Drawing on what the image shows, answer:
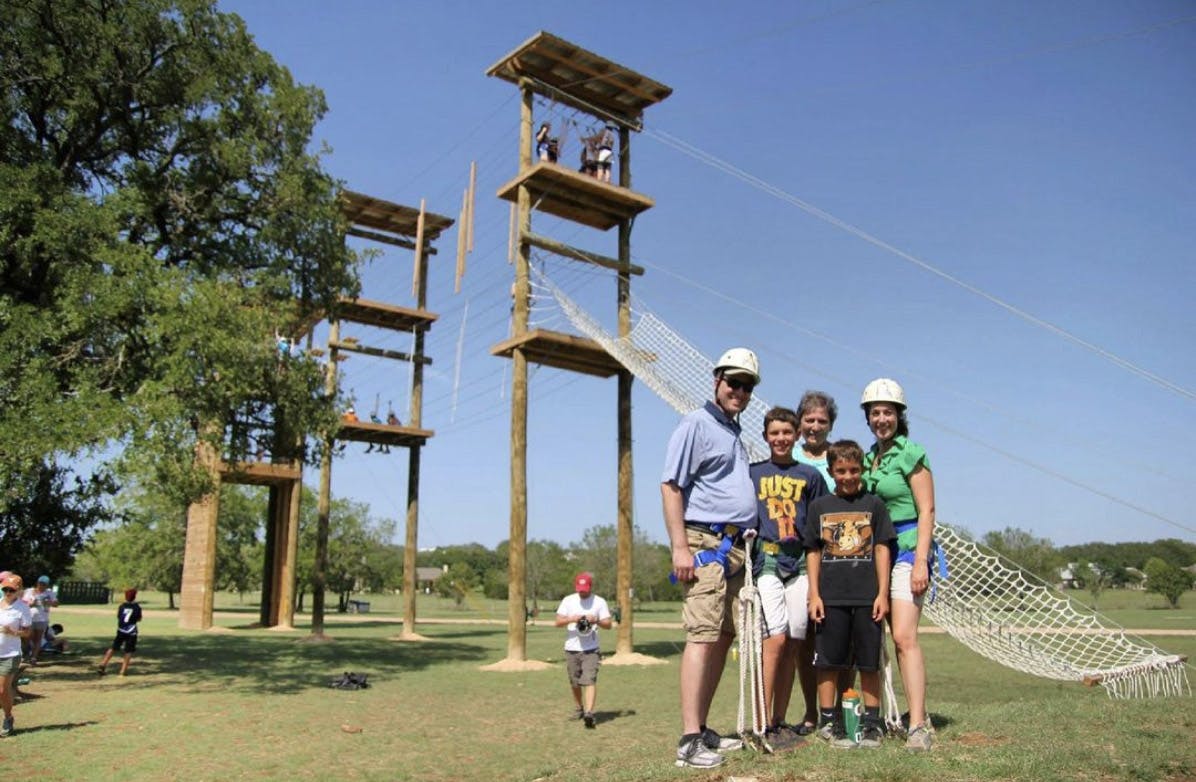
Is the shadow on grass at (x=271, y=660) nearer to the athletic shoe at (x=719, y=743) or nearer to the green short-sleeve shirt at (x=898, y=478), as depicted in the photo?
the athletic shoe at (x=719, y=743)

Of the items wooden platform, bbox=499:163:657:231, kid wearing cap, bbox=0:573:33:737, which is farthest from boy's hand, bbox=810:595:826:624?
wooden platform, bbox=499:163:657:231

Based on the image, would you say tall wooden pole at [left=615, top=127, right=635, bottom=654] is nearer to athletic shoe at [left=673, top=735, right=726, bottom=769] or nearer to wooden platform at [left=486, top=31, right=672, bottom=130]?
wooden platform at [left=486, top=31, right=672, bottom=130]

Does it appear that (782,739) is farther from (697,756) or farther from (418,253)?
(418,253)

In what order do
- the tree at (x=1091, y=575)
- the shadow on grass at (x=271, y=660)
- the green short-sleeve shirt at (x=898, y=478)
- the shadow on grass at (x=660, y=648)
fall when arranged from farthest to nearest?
the tree at (x=1091, y=575) < the shadow on grass at (x=660, y=648) < the shadow on grass at (x=271, y=660) < the green short-sleeve shirt at (x=898, y=478)

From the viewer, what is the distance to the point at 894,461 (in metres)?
5.49

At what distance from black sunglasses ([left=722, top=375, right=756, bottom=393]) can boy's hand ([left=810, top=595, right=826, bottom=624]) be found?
1.26 metres

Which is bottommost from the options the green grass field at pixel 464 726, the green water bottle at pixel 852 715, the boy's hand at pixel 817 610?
the green grass field at pixel 464 726

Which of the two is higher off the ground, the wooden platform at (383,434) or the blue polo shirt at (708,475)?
the wooden platform at (383,434)

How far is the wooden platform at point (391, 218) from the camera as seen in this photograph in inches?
975

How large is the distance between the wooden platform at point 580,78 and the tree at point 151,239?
403 centimetres

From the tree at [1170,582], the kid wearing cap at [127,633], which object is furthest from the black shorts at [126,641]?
the tree at [1170,582]

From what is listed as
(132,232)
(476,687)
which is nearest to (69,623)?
(132,232)

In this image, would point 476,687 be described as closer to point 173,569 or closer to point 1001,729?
point 1001,729

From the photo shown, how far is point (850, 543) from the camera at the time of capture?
523 centimetres
